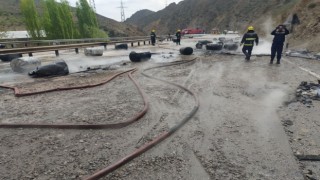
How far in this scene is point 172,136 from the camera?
430 centimetres

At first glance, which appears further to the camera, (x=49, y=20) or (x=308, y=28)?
(x=49, y=20)

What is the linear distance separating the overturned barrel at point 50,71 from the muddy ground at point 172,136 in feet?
7.55

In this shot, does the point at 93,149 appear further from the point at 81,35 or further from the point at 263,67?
the point at 81,35

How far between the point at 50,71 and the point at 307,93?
842 centimetres

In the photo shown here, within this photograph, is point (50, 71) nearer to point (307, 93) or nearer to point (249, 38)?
point (307, 93)

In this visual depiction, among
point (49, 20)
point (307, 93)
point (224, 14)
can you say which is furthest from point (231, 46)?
point (224, 14)

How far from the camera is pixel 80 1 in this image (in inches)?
1729

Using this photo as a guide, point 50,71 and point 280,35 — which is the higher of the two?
point 280,35

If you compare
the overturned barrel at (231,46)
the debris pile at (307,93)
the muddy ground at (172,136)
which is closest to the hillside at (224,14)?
the overturned barrel at (231,46)

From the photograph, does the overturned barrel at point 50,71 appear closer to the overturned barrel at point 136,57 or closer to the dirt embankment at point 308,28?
the overturned barrel at point 136,57

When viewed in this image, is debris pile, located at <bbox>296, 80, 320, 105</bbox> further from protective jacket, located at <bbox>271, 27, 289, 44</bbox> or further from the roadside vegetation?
the roadside vegetation

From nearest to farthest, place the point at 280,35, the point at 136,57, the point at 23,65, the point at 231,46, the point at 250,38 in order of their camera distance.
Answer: the point at 23,65, the point at 280,35, the point at 250,38, the point at 136,57, the point at 231,46

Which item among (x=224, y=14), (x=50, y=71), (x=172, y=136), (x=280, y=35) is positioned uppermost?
(x=224, y=14)

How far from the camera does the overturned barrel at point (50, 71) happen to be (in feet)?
31.6
